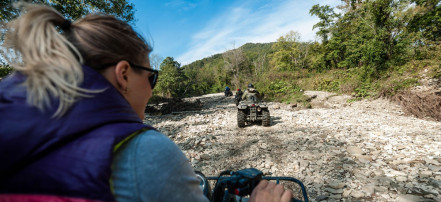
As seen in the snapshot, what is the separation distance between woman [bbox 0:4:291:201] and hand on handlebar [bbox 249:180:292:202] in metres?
0.38

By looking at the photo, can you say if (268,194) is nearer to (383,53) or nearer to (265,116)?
(265,116)

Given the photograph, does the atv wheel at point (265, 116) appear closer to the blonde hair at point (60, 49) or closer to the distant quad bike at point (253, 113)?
the distant quad bike at point (253, 113)

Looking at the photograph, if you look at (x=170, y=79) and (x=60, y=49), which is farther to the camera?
(x=170, y=79)

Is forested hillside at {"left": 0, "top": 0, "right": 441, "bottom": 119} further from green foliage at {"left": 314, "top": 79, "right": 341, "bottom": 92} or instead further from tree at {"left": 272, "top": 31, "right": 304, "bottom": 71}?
tree at {"left": 272, "top": 31, "right": 304, "bottom": 71}

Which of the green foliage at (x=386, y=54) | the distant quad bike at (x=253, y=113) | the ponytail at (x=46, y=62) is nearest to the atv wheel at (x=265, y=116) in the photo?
the distant quad bike at (x=253, y=113)

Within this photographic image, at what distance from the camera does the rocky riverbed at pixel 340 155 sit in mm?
2715

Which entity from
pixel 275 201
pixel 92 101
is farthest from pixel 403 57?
pixel 92 101

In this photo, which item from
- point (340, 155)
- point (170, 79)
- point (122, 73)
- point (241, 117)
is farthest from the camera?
point (170, 79)

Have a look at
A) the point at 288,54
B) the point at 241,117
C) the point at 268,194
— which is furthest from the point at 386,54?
the point at 288,54

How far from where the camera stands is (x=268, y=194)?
981mm

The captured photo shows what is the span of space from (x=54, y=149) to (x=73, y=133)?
6 cm

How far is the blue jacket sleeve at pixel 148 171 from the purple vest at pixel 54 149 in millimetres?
39

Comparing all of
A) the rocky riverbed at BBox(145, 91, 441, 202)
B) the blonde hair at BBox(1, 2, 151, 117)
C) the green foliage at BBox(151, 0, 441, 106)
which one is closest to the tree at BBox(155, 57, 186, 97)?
the green foliage at BBox(151, 0, 441, 106)

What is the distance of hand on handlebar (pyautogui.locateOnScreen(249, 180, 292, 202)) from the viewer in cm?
96
